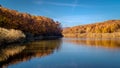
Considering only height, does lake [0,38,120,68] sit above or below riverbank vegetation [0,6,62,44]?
below

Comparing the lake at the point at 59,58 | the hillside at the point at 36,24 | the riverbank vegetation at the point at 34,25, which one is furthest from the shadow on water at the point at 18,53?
the hillside at the point at 36,24

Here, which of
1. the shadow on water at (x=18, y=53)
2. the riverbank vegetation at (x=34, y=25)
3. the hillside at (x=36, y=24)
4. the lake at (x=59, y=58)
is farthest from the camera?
the hillside at (x=36, y=24)

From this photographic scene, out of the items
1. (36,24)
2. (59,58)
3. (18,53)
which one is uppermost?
(36,24)

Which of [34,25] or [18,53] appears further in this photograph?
[34,25]

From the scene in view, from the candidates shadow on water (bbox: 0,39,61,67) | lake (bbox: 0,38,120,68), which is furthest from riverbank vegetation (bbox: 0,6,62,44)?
lake (bbox: 0,38,120,68)

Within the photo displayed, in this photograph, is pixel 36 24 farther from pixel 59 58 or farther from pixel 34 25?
pixel 59 58

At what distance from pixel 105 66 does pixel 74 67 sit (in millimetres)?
2647

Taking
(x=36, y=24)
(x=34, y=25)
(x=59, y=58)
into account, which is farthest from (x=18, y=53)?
(x=36, y=24)

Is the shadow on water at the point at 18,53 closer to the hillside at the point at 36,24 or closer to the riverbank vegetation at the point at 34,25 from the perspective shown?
the riverbank vegetation at the point at 34,25

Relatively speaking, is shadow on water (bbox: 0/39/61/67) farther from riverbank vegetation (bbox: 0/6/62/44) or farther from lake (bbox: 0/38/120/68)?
riverbank vegetation (bbox: 0/6/62/44)

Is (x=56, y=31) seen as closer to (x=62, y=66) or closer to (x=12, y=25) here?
(x=12, y=25)

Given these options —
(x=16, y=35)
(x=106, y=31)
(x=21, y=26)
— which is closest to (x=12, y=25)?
(x=21, y=26)

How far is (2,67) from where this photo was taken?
19875mm

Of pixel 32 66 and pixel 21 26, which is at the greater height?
pixel 21 26
